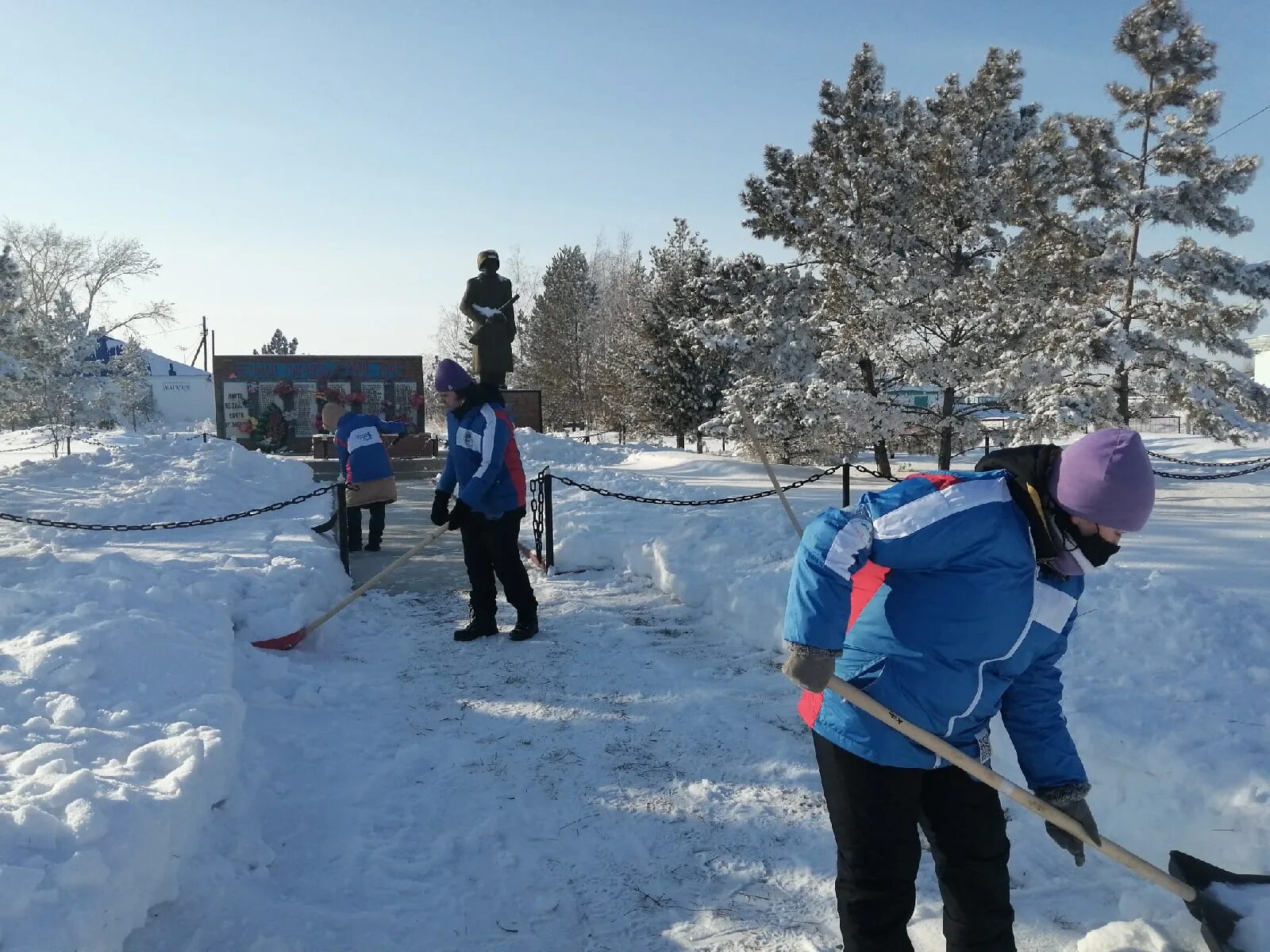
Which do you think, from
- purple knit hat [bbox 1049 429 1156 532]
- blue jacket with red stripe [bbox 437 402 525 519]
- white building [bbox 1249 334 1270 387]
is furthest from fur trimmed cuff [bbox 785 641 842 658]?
white building [bbox 1249 334 1270 387]

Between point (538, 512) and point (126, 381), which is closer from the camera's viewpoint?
point (538, 512)

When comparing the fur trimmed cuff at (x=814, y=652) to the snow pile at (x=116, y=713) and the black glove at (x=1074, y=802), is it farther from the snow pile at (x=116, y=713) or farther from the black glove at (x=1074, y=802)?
the snow pile at (x=116, y=713)

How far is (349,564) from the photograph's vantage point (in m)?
8.49

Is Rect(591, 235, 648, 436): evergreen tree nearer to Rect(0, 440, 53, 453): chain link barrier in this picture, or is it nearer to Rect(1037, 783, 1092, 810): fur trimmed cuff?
Rect(0, 440, 53, 453): chain link barrier

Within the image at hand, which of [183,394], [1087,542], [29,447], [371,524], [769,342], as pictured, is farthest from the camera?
[183,394]

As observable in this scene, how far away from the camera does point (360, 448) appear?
893 cm

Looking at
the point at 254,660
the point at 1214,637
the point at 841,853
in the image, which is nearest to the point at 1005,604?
the point at 841,853

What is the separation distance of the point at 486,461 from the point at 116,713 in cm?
277

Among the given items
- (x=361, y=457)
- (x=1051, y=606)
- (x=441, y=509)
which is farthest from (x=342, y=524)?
(x=1051, y=606)

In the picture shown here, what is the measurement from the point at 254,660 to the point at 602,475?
10595mm

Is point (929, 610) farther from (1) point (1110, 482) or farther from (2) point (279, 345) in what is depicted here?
(2) point (279, 345)

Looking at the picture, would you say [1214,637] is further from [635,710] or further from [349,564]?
[349,564]

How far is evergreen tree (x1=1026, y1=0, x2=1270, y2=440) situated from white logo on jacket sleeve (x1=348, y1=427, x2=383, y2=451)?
10435 millimetres

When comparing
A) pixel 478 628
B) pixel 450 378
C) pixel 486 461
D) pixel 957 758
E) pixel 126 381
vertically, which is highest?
pixel 126 381
